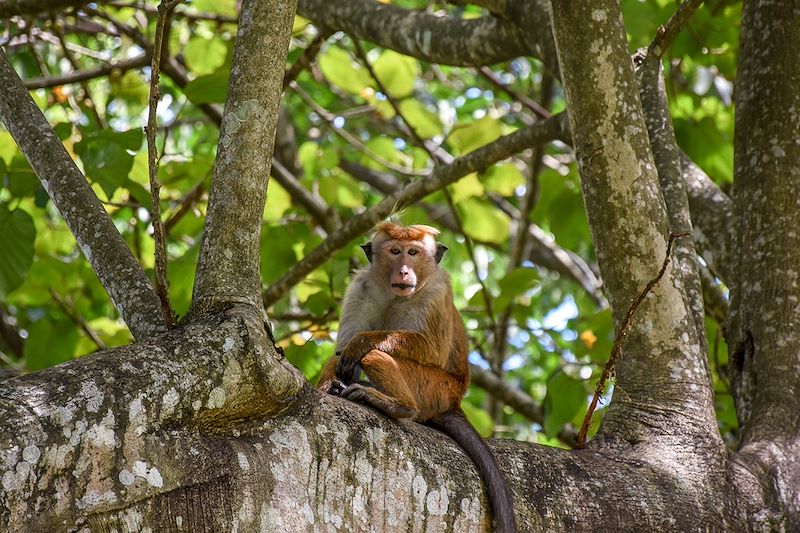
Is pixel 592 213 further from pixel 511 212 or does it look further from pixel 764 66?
pixel 511 212

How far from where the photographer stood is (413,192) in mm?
5266

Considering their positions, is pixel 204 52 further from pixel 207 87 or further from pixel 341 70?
pixel 207 87

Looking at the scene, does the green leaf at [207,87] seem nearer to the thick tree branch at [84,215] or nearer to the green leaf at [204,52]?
the thick tree branch at [84,215]

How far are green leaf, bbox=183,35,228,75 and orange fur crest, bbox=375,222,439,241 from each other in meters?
2.06

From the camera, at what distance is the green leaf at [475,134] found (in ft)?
19.0

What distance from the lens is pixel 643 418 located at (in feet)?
11.0

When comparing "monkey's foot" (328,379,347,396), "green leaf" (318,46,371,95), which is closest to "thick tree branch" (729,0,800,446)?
"monkey's foot" (328,379,347,396)

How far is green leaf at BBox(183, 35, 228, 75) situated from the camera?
6539 millimetres

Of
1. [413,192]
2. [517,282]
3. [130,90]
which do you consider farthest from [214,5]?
→ [517,282]

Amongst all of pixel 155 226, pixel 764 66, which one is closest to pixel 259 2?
pixel 155 226

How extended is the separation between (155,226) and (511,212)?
6.51 metres

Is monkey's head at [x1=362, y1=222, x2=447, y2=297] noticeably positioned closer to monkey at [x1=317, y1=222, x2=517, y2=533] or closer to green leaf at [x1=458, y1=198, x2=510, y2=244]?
monkey at [x1=317, y1=222, x2=517, y2=533]

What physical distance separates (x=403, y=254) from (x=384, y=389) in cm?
127

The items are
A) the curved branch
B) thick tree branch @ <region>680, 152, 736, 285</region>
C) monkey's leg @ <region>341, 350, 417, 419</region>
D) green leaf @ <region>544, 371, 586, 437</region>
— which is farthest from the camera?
the curved branch
